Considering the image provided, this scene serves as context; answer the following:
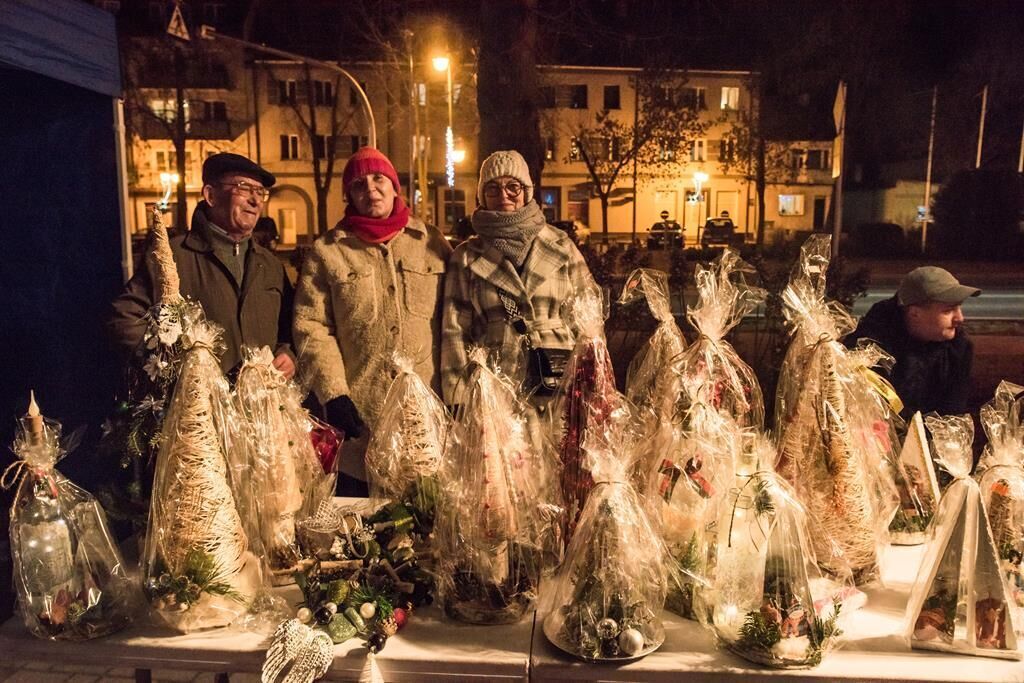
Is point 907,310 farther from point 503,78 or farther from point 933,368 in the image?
point 503,78

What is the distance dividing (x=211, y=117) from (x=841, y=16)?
23.5 meters

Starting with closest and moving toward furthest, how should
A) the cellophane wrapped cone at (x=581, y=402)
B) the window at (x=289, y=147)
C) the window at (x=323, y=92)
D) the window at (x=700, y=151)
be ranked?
the cellophane wrapped cone at (x=581, y=402) → the window at (x=700, y=151) → the window at (x=323, y=92) → the window at (x=289, y=147)

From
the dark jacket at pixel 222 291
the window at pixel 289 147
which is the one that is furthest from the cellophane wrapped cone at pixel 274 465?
the window at pixel 289 147

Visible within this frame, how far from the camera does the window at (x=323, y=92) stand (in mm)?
28053

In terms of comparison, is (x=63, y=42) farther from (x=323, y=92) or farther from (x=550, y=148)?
(x=323, y=92)

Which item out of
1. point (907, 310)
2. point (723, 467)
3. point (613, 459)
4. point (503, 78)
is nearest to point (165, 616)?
point (613, 459)

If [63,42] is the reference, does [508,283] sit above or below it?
below

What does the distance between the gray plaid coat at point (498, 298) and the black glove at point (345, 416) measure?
42 cm

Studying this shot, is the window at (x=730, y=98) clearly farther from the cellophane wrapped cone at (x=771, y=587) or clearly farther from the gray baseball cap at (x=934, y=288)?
the cellophane wrapped cone at (x=771, y=587)

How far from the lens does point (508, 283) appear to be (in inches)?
124

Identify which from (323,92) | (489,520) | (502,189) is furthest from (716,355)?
(323,92)

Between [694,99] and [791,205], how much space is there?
676cm

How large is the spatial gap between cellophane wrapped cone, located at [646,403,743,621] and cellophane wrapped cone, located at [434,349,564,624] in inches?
11.9

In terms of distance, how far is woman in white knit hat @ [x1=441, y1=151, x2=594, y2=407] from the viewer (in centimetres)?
311
